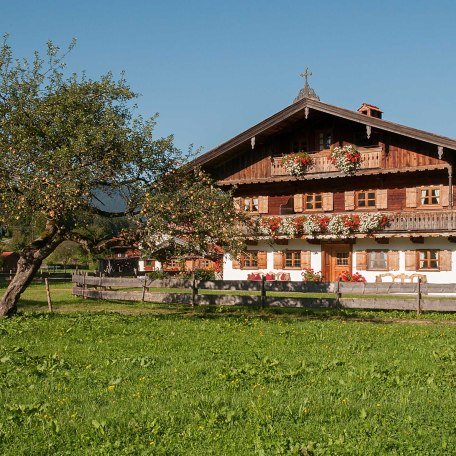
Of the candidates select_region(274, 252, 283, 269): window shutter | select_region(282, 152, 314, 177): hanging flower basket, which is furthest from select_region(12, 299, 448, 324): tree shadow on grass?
select_region(282, 152, 314, 177): hanging flower basket

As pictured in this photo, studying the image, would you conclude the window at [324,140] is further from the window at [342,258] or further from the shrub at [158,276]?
the shrub at [158,276]

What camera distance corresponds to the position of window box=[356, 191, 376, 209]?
112ft

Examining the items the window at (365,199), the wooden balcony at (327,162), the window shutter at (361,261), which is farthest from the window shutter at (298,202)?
the window shutter at (361,261)

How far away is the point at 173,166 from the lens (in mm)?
19156

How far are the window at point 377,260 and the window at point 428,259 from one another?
1838 mm

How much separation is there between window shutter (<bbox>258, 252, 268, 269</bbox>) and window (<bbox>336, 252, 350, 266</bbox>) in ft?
14.5

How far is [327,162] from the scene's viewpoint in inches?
1351

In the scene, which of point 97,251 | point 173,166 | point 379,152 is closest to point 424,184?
point 379,152

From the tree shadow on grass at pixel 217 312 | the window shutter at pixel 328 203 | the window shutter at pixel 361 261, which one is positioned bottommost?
the tree shadow on grass at pixel 217 312

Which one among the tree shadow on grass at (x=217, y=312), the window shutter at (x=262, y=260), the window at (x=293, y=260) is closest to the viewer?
the tree shadow on grass at (x=217, y=312)

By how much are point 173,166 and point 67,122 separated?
3591mm

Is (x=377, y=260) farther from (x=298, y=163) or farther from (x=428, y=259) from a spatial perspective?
(x=298, y=163)

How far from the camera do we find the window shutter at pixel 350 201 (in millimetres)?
34469

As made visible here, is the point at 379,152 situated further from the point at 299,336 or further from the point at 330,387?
the point at 330,387
